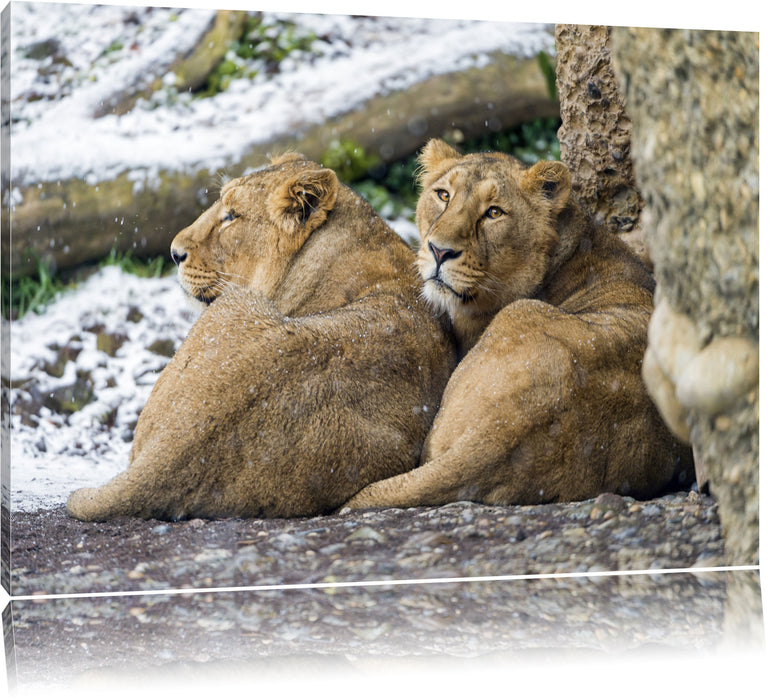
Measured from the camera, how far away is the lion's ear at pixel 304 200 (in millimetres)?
5902

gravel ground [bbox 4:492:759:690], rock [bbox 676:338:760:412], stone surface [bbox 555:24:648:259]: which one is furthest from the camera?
stone surface [bbox 555:24:648:259]

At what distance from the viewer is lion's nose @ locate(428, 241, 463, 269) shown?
559cm

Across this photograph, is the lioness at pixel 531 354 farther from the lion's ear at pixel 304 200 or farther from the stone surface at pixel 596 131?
the stone surface at pixel 596 131

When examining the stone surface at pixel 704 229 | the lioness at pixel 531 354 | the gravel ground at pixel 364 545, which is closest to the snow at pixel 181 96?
the lioness at pixel 531 354

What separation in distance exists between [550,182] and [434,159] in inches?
30.8

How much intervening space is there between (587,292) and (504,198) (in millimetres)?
690

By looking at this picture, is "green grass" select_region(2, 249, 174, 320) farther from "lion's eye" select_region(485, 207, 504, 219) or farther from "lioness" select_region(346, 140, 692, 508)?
"lion's eye" select_region(485, 207, 504, 219)

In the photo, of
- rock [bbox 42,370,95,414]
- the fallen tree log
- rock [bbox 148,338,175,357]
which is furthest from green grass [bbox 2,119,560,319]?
rock [bbox 42,370,95,414]

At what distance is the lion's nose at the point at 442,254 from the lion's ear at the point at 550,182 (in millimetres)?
592

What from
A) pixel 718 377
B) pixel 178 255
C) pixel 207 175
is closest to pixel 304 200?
pixel 178 255

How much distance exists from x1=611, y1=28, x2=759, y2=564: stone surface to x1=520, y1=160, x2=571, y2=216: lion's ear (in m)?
0.68

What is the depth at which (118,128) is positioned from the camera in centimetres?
612

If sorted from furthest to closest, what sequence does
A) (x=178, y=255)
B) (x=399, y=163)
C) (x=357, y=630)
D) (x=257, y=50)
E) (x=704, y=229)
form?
(x=399, y=163) → (x=257, y=50) → (x=178, y=255) → (x=704, y=229) → (x=357, y=630)

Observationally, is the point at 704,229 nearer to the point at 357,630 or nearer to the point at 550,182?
A: the point at 550,182
